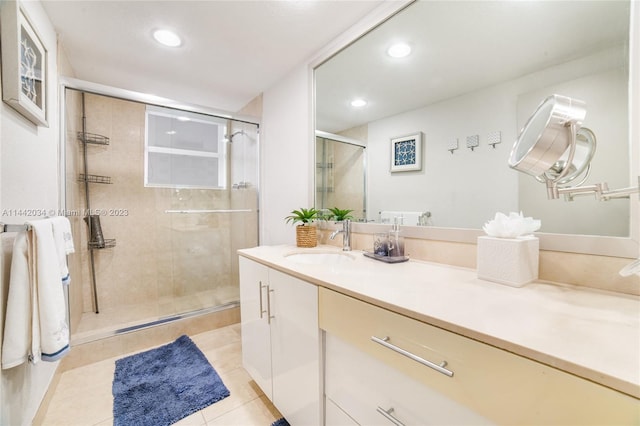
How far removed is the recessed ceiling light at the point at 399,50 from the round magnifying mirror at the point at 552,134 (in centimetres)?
80

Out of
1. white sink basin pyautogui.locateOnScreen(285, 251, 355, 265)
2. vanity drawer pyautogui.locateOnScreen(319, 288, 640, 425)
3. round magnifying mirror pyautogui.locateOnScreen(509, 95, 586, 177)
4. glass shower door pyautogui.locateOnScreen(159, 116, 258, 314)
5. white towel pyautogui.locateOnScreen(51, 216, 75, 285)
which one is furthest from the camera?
glass shower door pyautogui.locateOnScreen(159, 116, 258, 314)

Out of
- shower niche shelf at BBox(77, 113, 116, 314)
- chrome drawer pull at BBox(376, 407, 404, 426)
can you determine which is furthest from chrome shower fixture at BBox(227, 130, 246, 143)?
chrome drawer pull at BBox(376, 407, 404, 426)

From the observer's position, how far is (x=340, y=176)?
5.94 ft

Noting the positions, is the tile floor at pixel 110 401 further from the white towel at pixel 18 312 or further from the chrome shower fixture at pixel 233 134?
the chrome shower fixture at pixel 233 134

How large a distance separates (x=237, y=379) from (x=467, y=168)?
70.1 inches

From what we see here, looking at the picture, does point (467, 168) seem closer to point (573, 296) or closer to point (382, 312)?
point (573, 296)

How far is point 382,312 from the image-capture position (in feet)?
2.50

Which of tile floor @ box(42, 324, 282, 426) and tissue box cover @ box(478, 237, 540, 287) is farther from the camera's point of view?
tile floor @ box(42, 324, 282, 426)

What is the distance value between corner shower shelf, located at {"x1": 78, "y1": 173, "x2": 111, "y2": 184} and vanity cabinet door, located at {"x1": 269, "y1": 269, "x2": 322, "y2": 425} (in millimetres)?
2111

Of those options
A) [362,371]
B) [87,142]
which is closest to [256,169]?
[87,142]

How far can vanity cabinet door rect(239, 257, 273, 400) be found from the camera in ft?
4.38

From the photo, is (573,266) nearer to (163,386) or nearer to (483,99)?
(483,99)

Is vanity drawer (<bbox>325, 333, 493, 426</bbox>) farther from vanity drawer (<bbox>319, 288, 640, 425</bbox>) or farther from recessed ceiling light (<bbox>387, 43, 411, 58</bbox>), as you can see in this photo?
recessed ceiling light (<bbox>387, 43, 411, 58</bbox>)

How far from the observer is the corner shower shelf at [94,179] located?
2.25 metres
